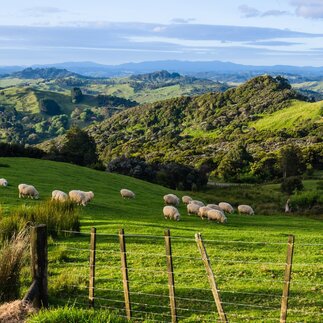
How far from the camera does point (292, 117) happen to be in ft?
601

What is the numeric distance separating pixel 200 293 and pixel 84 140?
79540 mm

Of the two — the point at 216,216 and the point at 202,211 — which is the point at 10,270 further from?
the point at 202,211

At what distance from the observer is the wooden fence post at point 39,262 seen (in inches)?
430

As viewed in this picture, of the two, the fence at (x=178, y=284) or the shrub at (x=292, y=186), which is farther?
the shrub at (x=292, y=186)

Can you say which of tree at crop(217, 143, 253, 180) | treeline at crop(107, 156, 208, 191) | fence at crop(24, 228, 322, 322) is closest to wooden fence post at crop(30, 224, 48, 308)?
fence at crop(24, 228, 322, 322)

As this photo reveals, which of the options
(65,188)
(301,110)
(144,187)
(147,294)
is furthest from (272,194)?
(301,110)

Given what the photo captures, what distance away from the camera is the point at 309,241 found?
71.4 feet

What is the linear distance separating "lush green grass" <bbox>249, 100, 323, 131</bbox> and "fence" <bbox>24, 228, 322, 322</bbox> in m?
164

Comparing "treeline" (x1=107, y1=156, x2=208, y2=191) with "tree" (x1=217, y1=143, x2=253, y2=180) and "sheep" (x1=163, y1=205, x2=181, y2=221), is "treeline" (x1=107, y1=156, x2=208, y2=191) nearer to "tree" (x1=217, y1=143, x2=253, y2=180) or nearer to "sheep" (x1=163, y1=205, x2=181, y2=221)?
"tree" (x1=217, y1=143, x2=253, y2=180)

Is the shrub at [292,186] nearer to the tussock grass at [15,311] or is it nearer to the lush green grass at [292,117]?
the tussock grass at [15,311]

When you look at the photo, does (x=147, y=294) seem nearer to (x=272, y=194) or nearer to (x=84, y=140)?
(x=272, y=194)

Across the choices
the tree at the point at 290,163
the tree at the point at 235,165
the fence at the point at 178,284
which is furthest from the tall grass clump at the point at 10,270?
the tree at the point at 235,165

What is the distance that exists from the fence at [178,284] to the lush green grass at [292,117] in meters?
164

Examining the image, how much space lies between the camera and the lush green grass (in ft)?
574
